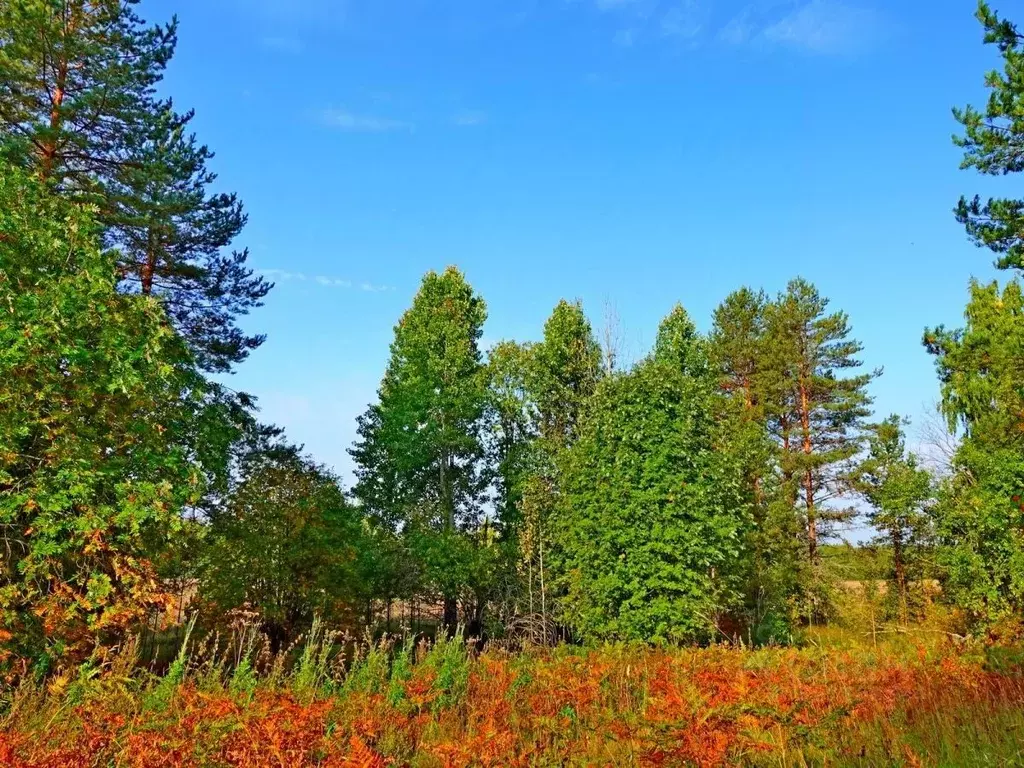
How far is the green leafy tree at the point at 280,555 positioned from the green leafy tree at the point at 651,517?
579 cm

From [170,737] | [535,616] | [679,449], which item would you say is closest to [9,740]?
[170,737]

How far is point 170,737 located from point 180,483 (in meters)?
5.78

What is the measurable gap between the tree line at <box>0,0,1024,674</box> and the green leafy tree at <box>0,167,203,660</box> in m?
0.04

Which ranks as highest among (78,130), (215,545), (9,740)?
(78,130)

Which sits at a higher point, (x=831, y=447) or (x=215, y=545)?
(x=831, y=447)

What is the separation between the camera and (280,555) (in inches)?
565

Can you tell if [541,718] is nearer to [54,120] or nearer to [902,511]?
[54,120]

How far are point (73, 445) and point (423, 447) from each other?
54.3 feet

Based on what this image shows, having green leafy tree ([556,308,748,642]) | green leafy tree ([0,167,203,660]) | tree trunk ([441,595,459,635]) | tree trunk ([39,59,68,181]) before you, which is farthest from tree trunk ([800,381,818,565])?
tree trunk ([39,59,68,181])

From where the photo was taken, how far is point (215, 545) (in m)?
13.9

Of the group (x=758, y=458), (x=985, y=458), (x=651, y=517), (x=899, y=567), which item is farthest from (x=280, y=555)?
(x=899, y=567)

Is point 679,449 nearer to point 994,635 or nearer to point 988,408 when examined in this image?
point 994,635

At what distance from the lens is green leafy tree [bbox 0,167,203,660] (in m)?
7.66

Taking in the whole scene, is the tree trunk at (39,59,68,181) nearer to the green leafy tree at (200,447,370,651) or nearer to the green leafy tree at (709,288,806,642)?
the green leafy tree at (200,447,370,651)
